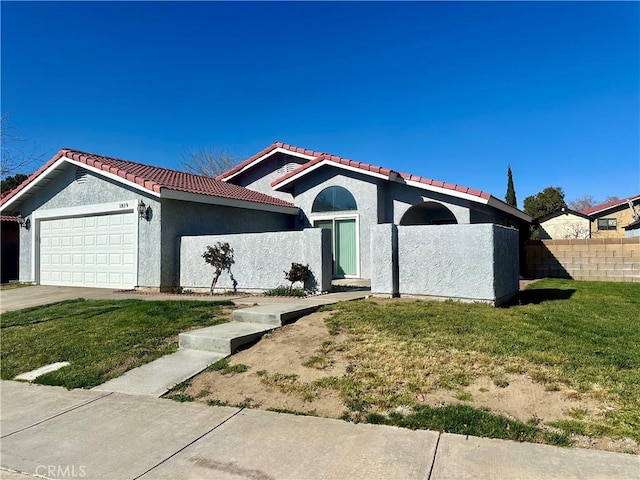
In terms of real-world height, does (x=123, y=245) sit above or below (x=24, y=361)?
above

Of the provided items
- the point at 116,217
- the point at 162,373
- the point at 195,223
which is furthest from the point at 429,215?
the point at 162,373

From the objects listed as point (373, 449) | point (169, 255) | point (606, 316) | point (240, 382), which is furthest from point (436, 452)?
point (169, 255)

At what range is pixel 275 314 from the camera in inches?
304

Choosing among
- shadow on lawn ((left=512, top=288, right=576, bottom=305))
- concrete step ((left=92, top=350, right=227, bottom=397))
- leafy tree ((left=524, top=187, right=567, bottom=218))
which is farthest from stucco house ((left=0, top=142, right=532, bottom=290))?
leafy tree ((left=524, top=187, right=567, bottom=218))

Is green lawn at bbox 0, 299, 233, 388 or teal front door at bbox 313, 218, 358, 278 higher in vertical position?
teal front door at bbox 313, 218, 358, 278

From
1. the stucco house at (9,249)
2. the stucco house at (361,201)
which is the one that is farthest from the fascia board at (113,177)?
the stucco house at (9,249)

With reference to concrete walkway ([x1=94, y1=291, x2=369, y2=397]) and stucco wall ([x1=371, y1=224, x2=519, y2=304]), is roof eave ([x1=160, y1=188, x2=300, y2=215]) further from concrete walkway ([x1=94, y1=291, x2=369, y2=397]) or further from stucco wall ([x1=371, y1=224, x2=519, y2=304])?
stucco wall ([x1=371, y1=224, x2=519, y2=304])

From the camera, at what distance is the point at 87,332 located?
8.21 m

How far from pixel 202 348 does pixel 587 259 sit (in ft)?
49.5

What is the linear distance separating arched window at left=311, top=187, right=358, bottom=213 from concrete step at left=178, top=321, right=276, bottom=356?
8.68 m

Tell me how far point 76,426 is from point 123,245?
1060cm

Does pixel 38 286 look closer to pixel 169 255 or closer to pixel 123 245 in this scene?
pixel 123 245

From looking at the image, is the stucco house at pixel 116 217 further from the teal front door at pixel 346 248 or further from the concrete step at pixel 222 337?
the concrete step at pixel 222 337

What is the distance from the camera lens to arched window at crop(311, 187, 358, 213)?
15.6 m
